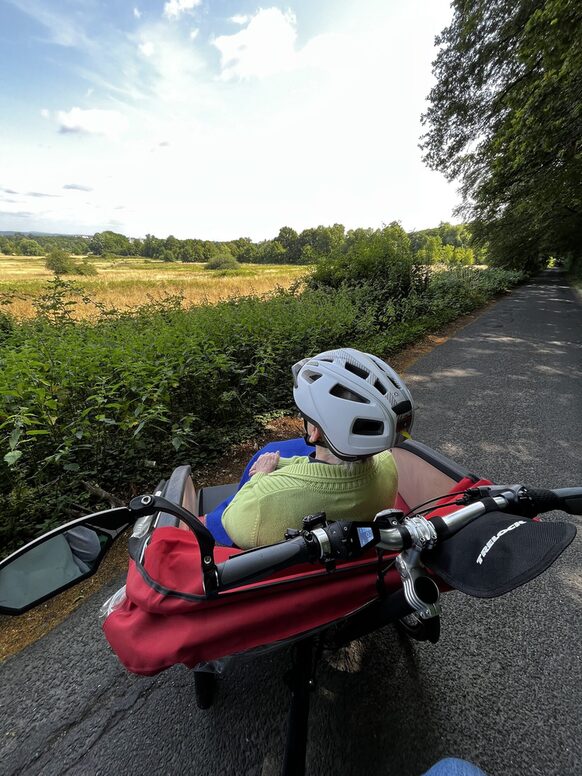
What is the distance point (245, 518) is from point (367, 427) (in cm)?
55

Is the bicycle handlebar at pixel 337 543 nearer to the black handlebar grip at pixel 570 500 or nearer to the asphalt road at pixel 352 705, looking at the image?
the black handlebar grip at pixel 570 500

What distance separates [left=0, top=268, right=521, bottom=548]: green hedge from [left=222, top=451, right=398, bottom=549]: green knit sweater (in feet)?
5.75

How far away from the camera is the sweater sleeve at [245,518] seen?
1195mm

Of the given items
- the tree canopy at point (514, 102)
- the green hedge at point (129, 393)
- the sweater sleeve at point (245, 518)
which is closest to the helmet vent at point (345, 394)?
the sweater sleeve at point (245, 518)

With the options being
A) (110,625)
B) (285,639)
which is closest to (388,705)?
(285,639)

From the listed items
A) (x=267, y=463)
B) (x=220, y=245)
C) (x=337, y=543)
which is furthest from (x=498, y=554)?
(x=220, y=245)

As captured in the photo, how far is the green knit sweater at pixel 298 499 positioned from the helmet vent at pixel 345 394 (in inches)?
9.4

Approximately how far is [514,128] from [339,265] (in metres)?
5.04

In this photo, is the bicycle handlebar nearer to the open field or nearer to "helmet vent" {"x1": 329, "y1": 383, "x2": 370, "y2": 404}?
"helmet vent" {"x1": 329, "y1": 383, "x2": 370, "y2": 404}

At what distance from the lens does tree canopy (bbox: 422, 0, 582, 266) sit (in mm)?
5809

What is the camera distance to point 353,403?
4.17 feet

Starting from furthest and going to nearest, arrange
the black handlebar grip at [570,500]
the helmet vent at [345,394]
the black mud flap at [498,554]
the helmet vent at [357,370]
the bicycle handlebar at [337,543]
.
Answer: the helmet vent at [357,370], the helmet vent at [345,394], the black handlebar grip at [570,500], the bicycle handlebar at [337,543], the black mud flap at [498,554]

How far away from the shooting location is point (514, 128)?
21.4 ft

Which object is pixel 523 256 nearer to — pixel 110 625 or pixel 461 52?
pixel 461 52
